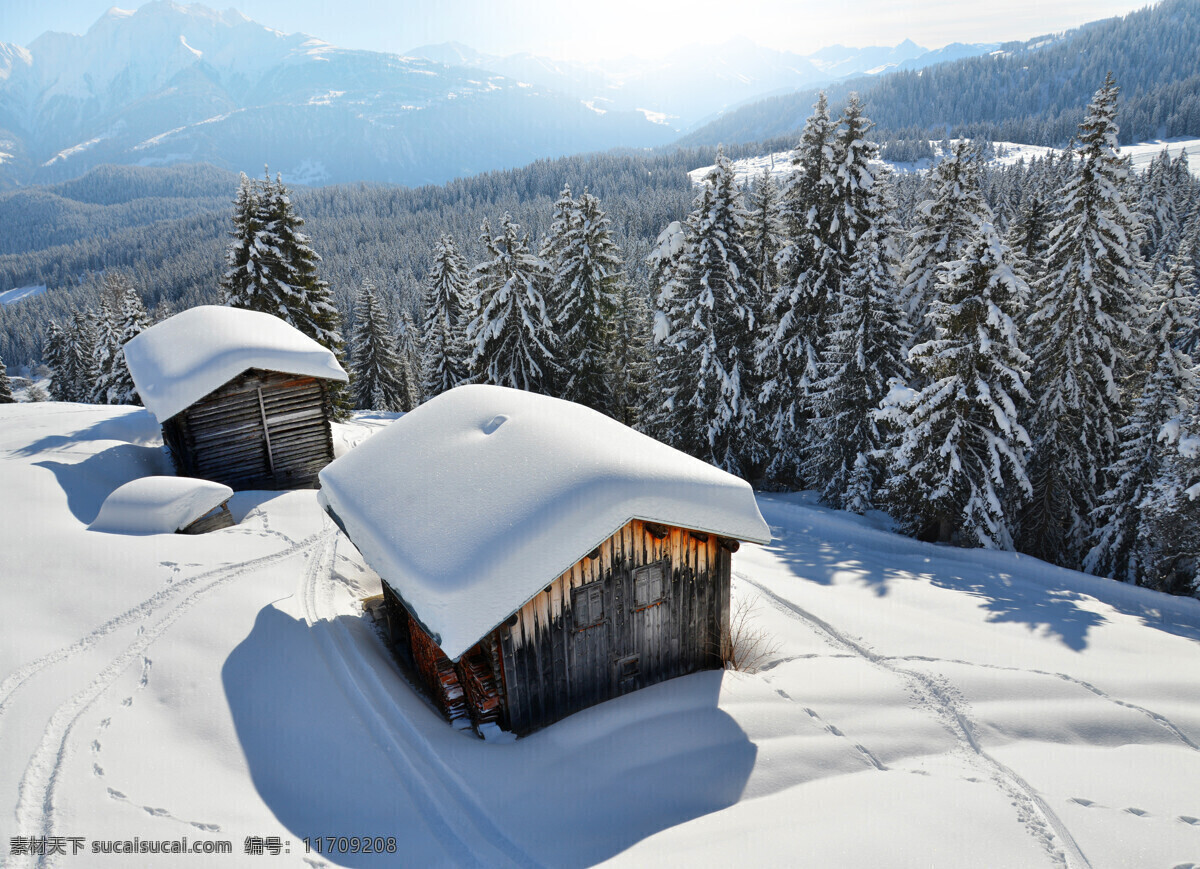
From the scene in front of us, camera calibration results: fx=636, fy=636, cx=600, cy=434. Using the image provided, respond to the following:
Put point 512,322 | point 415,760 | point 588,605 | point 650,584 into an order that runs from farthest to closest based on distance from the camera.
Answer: point 512,322
point 650,584
point 588,605
point 415,760

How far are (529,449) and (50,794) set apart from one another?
648 cm

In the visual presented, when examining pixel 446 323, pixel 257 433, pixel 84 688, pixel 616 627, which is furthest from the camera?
pixel 446 323

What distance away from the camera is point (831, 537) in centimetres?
1839

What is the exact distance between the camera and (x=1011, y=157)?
143500 mm

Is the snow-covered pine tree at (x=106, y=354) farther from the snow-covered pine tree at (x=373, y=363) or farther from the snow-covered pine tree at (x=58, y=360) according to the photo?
the snow-covered pine tree at (x=373, y=363)

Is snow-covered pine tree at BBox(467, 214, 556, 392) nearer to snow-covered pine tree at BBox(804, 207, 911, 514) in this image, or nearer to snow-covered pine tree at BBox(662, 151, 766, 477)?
snow-covered pine tree at BBox(662, 151, 766, 477)

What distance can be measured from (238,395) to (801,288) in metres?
18.3

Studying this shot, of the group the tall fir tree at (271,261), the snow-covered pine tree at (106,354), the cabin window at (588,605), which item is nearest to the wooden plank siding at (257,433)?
the tall fir tree at (271,261)

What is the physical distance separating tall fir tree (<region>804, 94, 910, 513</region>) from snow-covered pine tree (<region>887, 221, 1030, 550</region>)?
189 cm

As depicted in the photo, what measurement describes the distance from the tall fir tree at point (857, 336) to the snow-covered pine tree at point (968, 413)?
189 centimetres

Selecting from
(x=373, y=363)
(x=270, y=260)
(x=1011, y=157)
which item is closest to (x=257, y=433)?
(x=270, y=260)

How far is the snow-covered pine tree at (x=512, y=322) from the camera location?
2655 centimetres

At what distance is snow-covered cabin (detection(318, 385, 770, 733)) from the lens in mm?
8141

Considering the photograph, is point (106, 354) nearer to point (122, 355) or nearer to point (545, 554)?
point (122, 355)
